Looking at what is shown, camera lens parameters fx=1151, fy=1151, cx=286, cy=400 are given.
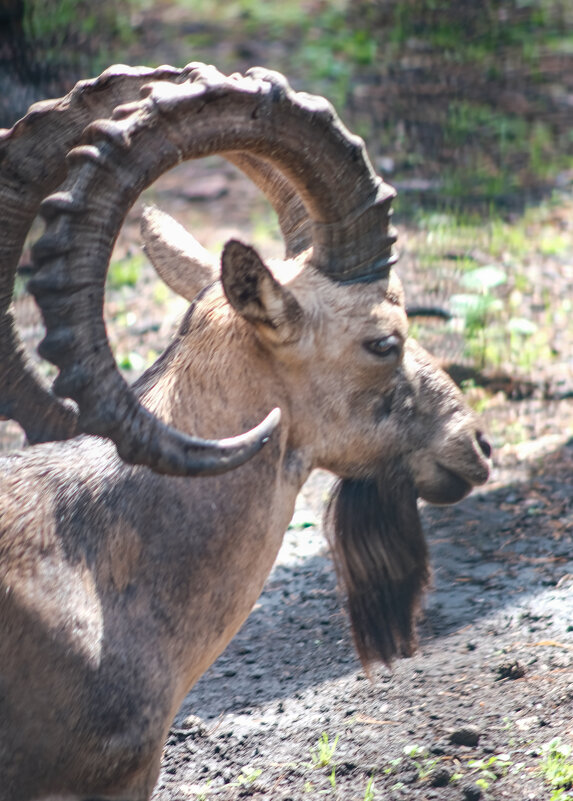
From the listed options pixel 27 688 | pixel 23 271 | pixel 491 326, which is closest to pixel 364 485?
pixel 27 688

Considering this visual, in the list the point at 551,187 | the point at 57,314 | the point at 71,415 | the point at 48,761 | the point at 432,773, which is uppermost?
the point at 57,314

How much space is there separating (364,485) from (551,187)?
7.07m

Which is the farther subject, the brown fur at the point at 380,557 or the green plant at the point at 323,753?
the green plant at the point at 323,753

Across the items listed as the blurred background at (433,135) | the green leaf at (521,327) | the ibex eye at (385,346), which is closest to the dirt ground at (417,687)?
the blurred background at (433,135)

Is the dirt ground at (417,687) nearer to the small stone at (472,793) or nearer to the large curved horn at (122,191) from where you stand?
the small stone at (472,793)

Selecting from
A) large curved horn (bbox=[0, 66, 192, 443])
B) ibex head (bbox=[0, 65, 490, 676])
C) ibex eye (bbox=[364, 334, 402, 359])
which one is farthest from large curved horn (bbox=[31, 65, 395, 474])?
ibex eye (bbox=[364, 334, 402, 359])

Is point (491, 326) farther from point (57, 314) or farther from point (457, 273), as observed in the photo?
point (57, 314)

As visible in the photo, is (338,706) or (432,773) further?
(338,706)

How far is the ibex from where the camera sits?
11.0 ft

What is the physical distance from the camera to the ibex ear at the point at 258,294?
12.0 ft

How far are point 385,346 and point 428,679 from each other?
1832mm

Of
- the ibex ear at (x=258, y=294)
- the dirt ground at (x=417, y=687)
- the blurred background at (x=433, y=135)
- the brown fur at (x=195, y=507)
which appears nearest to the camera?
the brown fur at (x=195, y=507)

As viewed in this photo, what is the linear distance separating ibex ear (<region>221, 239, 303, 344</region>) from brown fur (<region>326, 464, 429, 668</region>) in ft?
2.46

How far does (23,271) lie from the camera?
9609 mm
